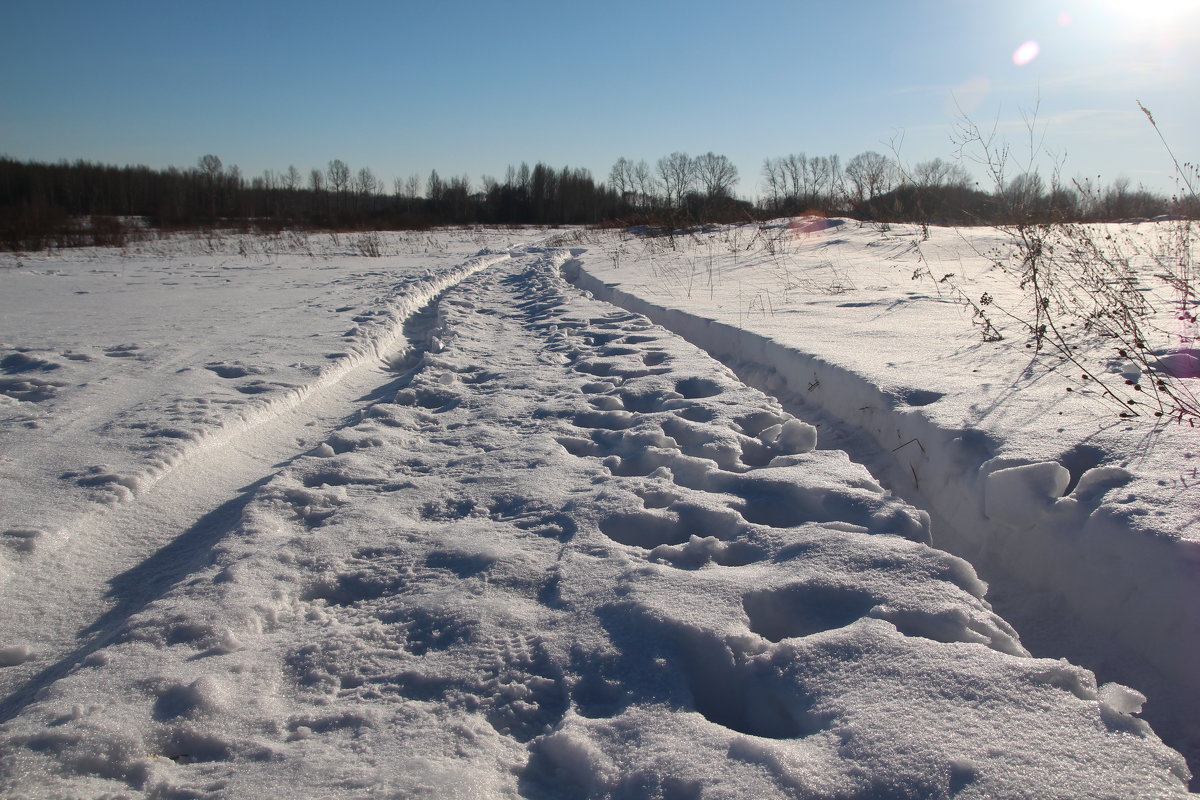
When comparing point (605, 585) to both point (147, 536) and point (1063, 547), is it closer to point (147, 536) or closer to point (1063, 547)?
point (1063, 547)

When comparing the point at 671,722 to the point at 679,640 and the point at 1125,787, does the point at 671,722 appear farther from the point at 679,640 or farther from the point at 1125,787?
the point at 1125,787

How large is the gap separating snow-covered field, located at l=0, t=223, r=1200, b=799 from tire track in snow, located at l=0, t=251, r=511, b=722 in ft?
0.04

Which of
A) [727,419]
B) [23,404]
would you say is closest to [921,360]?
[727,419]

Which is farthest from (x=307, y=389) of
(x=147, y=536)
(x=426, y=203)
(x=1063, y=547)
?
(x=426, y=203)

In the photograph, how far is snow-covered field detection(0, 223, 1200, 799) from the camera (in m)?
1.22

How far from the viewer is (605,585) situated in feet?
5.85

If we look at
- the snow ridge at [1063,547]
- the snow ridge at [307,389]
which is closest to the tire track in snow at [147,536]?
the snow ridge at [307,389]

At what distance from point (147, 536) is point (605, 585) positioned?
161 cm

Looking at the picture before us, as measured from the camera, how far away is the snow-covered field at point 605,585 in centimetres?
122

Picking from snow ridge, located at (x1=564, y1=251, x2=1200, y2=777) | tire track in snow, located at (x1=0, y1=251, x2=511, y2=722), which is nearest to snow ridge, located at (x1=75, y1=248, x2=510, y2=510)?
tire track in snow, located at (x1=0, y1=251, x2=511, y2=722)

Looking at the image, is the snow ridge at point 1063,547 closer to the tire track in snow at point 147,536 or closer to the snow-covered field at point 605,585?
the snow-covered field at point 605,585

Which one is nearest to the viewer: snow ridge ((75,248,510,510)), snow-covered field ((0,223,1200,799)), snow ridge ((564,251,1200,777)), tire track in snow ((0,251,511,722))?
snow-covered field ((0,223,1200,799))

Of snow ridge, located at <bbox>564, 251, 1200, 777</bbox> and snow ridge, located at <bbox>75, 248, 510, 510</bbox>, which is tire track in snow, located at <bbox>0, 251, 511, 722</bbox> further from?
snow ridge, located at <bbox>564, 251, 1200, 777</bbox>

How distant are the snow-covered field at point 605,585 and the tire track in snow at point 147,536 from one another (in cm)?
1
